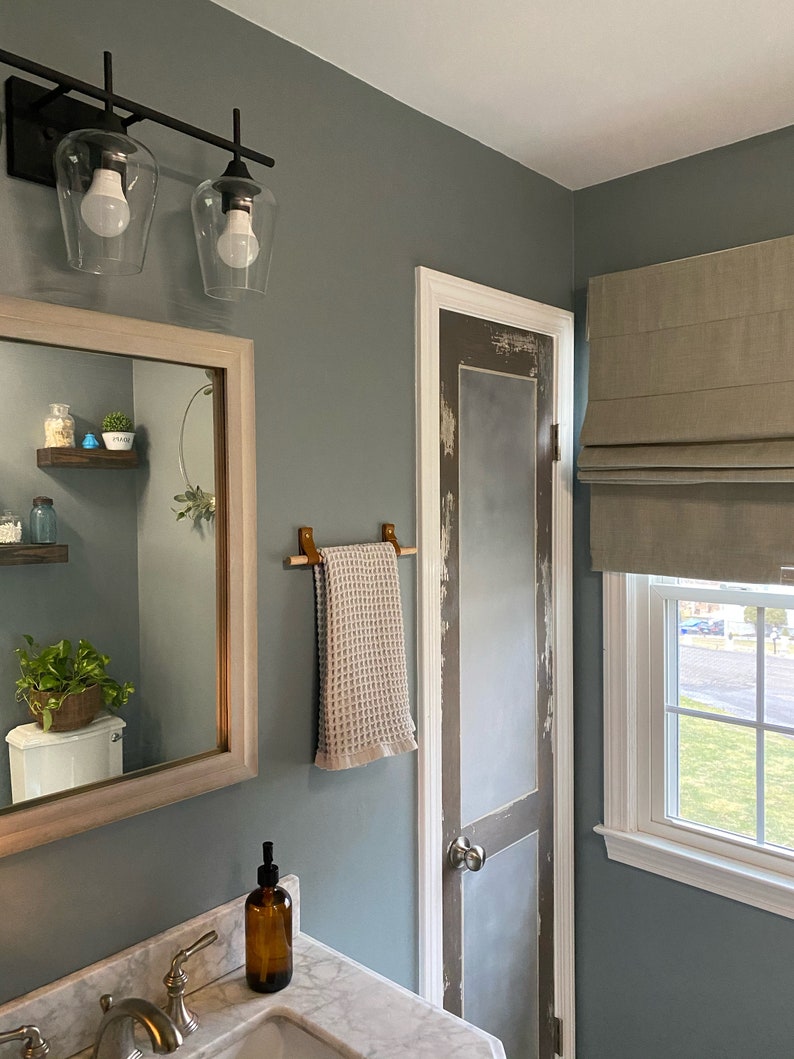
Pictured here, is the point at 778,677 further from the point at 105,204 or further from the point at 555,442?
the point at 105,204

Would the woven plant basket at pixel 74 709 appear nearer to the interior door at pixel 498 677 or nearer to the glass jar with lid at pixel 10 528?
the glass jar with lid at pixel 10 528

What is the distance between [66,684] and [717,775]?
1560 mm

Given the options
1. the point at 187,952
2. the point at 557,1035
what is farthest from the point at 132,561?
the point at 557,1035

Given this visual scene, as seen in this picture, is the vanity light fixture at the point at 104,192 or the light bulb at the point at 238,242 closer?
the vanity light fixture at the point at 104,192

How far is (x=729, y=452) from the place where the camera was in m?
1.80

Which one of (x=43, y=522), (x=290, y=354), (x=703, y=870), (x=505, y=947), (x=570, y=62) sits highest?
(x=570, y=62)

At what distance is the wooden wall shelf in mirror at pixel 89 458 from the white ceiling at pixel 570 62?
758 millimetres

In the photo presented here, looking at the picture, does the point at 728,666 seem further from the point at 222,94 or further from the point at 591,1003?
the point at 222,94

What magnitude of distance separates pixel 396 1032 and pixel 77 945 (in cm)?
48

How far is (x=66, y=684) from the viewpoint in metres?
1.17

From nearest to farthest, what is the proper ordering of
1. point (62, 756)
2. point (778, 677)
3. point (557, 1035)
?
point (62, 756) → point (778, 677) → point (557, 1035)

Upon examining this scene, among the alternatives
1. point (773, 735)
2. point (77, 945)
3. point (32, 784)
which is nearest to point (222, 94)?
point (32, 784)

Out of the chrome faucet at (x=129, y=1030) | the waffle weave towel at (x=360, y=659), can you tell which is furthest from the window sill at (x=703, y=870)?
the chrome faucet at (x=129, y=1030)

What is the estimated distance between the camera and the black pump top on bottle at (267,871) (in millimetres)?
1316
